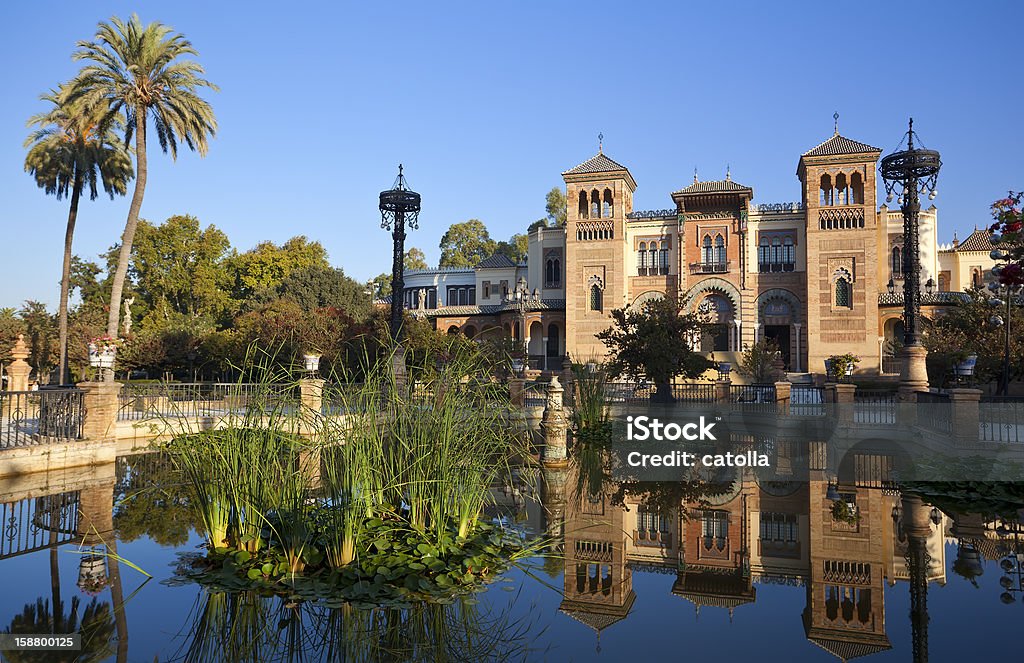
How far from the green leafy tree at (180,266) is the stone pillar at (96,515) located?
35.0m

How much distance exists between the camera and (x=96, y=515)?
790 centimetres

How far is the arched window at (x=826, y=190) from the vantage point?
3694 cm

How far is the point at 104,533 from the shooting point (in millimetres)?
7156

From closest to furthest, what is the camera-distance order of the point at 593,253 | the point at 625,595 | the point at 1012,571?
1. the point at 625,595
2. the point at 1012,571
3. the point at 593,253

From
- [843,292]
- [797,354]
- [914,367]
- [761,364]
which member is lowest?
[914,367]

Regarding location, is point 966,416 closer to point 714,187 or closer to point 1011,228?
point 1011,228

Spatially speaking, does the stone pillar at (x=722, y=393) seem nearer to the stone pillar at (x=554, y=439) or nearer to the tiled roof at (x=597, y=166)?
the stone pillar at (x=554, y=439)

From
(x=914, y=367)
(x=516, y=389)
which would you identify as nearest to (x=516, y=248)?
(x=516, y=389)

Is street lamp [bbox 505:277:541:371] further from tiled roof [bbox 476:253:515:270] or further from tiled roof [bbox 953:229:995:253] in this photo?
tiled roof [bbox 953:229:995:253]

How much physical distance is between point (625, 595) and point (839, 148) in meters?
37.5

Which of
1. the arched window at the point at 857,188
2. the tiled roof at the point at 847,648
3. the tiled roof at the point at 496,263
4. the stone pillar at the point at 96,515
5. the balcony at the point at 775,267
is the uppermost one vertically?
the arched window at the point at 857,188

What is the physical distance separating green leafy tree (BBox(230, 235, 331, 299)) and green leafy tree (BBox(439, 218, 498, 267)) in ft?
60.5

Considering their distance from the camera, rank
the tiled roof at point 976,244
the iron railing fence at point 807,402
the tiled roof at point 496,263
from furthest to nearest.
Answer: the tiled roof at point 496,263 → the tiled roof at point 976,244 → the iron railing fence at point 807,402

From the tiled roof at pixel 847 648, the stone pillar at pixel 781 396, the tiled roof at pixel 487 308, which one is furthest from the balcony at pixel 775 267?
the tiled roof at pixel 847 648
